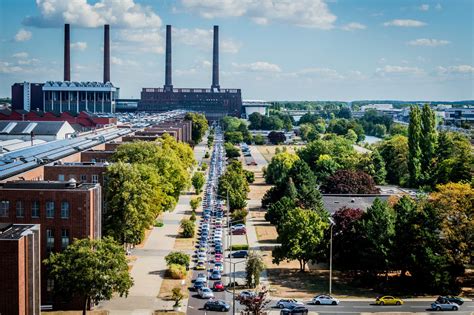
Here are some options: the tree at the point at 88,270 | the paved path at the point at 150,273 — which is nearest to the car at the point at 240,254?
the paved path at the point at 150,273

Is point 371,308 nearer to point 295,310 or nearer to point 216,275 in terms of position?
point 295,310

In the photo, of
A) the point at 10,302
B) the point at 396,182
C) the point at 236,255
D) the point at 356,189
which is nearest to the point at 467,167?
the point at 356,189

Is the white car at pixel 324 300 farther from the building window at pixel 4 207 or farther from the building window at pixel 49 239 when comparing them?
the building window at pixel 4 207

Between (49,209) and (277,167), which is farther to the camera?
(277,167)

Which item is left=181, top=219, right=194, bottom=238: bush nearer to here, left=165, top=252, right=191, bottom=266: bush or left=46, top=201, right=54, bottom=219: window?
left=165, top=252, right=191, bottom=266: bush

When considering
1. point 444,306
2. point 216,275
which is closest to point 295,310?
point 444,306

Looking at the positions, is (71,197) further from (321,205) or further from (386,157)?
(386,157)

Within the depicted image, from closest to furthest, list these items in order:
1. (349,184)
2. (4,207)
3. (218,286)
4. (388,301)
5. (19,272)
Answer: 1. (19,272)
2. (4,207)
3. (388,301)
4. (218,286)
5. (349,184)
